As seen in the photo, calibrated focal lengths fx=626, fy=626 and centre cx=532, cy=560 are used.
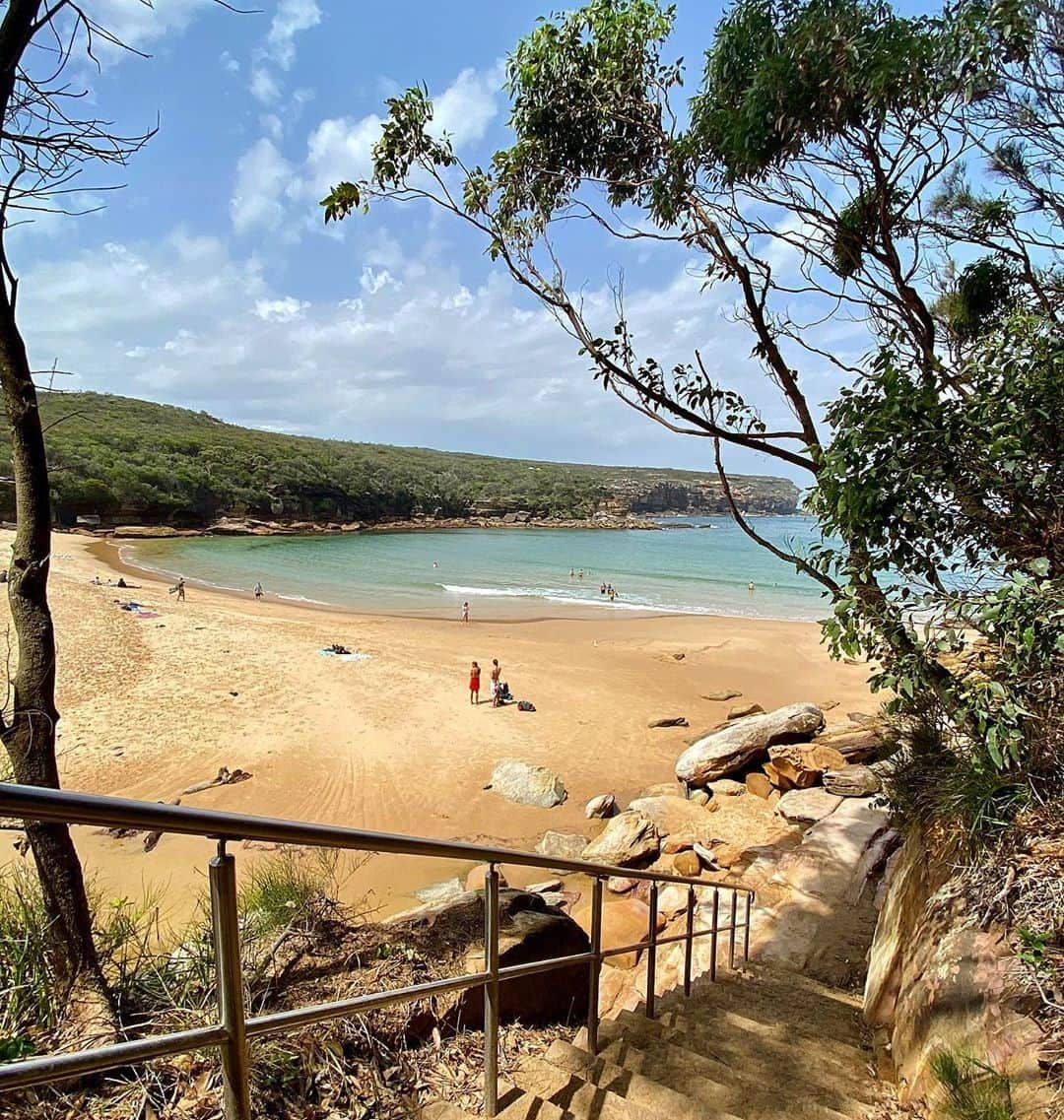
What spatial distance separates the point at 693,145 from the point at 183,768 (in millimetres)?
11034

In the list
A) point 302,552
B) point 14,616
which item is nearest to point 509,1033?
point 14,616

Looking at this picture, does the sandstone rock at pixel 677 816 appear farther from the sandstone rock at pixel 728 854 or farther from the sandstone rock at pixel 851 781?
the sandstone rock at pixel 851 781

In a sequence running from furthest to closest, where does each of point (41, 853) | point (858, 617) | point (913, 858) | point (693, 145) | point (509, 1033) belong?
point (693, 145)
point (913, 858)
point (858, 617)
point (509, 1033)
point (41, 853)

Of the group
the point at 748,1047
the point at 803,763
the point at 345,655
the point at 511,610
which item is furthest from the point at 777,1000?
the point at 511,610

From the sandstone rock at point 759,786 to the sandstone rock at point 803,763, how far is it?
153 mm

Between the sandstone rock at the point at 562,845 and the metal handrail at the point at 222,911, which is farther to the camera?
the sandstone rock at the point at 562,845

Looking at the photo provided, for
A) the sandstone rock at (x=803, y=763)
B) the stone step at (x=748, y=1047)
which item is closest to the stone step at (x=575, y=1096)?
the stone step at (x=748, y=1047)

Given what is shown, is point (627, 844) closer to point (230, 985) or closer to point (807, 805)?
point (807, 805)

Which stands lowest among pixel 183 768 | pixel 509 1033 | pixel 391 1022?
pixel 183 768

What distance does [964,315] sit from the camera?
6.02 m

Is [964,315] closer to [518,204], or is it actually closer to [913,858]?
[518,204]

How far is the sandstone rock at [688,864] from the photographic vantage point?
7.18 meters

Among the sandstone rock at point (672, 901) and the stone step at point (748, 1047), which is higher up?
the stone step at point (748, 1047)

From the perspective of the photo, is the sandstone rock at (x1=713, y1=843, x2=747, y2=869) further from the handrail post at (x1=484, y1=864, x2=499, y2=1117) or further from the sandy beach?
the handrail post at (x1=484, y1=864, x2=499, y2=1117)
